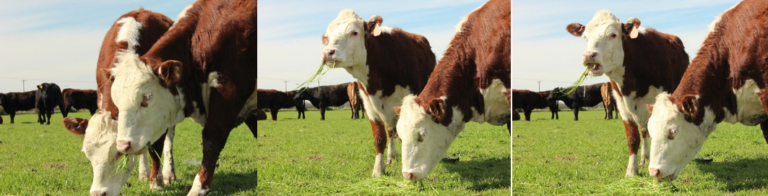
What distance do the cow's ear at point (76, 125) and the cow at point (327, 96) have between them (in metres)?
2.23

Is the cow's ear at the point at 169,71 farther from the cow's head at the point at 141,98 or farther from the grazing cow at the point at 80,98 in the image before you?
the grazing cow at the point at 80,98

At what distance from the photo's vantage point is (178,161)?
8164 millimetres

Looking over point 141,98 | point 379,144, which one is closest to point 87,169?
point 141,98

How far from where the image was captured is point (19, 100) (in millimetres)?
25938

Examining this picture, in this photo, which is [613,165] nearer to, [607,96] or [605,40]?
[607,96]

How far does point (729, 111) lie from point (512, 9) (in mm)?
2017

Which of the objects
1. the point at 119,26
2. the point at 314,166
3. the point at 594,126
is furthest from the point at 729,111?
the point at 119,26

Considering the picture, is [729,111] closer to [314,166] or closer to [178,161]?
[314,166]

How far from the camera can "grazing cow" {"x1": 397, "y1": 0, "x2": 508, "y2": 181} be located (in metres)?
5.49

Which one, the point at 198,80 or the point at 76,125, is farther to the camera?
the point at 198,80

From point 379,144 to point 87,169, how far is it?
4100mm

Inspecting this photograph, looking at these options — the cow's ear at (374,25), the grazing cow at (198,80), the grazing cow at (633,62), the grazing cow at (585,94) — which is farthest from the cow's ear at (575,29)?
the grazing cow at (198,80)

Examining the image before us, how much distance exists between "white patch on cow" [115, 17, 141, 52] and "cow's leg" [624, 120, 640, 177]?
5000mm

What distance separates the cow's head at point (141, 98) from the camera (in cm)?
531
